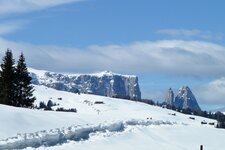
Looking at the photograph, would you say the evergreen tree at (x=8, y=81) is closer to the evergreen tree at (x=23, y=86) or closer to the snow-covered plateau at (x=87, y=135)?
the evergreen tree at (x=23, y=86)

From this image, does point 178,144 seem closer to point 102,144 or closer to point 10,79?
point 102,144

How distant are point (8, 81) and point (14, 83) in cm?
86

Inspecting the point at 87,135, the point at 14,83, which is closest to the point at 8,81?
the point at 14,83

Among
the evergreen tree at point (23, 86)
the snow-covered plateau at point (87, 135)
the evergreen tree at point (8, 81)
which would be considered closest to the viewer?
the snow-covered plateau at point (87, 135)

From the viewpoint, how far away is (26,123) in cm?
2912

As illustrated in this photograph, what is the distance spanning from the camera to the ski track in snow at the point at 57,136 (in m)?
23.7

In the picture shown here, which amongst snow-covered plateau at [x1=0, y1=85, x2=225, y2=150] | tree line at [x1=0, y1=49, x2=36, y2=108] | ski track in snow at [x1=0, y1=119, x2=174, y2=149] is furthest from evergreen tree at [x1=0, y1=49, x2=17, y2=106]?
ski track in snow at [x1=0, y1=119, x2=174, y2=149]

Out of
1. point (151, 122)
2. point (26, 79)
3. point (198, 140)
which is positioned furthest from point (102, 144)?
point (26, 79)

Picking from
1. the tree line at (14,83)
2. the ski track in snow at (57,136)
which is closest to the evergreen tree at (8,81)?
the tree line at (14,83)

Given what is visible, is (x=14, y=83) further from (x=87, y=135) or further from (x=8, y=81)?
(x=87, y=135)

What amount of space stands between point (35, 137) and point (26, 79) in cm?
3767

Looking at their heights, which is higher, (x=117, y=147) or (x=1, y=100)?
(x=1, y=100)

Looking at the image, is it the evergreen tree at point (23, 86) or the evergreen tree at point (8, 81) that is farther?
the evergreen tree at point (23, 86)

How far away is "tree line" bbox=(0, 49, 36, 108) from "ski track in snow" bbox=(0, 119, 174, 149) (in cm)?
2498
